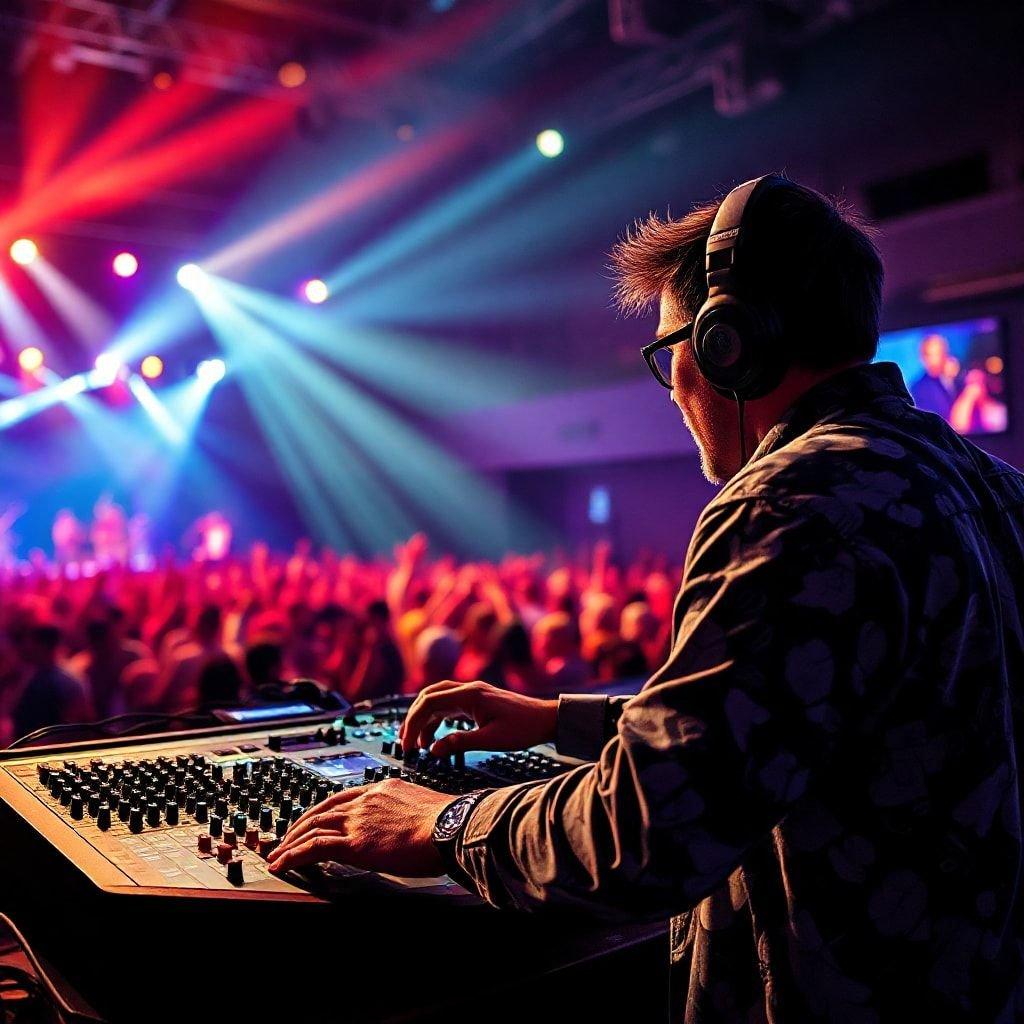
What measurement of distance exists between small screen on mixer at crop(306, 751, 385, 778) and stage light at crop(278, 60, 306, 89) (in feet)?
28.8

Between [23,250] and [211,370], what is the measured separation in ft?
16.6

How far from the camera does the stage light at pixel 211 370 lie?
17.1 m

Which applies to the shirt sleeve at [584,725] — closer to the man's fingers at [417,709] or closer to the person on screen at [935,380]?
the man's fingers at [417,709]

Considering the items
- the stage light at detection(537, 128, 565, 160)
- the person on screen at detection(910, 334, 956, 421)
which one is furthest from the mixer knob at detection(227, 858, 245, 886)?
the stage light at detection(537, 128, 565, 160)

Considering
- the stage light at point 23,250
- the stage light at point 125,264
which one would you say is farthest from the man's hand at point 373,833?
the stage light at point 125,264

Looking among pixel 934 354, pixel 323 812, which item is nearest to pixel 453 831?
pixel 323 812

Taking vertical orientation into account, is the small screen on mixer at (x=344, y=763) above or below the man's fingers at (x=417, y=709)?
below

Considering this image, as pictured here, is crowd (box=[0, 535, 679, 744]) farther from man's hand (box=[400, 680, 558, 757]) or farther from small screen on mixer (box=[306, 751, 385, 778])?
man's hand (box=[400, 680, 558, 757])

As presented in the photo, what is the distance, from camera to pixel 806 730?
837 mm

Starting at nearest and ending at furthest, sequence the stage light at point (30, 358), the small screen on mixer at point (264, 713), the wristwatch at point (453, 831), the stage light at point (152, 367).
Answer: the wristwatch at point (453, 831), the small screen on mixer at point (264, 713), the stage light at point (30, 358), the stage light at point (152, 367)

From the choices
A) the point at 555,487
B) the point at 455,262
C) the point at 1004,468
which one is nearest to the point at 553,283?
the point at 455,262

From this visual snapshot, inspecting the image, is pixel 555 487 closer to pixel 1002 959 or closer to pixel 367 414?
pixel 367 414

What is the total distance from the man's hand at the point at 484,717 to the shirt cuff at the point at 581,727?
0.5 inches

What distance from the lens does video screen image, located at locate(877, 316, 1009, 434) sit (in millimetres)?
8016
